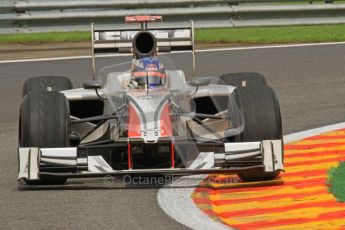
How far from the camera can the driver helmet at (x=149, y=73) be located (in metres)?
9.53

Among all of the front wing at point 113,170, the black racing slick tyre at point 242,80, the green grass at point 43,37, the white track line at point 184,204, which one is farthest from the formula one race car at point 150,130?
the green grass at point 43,37

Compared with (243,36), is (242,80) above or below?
below

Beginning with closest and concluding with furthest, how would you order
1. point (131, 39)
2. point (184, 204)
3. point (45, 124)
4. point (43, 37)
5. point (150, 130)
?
point (184, 204) → point (150, 130) → point (45, 124) → point (131, 39) → point (43, 37)

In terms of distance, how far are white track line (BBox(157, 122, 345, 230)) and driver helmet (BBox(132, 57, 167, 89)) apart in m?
0.93

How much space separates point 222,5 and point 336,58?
431 centimetres

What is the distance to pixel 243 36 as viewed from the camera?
1994 centimetres

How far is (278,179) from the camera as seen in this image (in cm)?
891

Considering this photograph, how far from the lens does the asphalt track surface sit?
24.8 ft

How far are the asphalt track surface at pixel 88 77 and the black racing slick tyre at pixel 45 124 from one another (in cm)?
36

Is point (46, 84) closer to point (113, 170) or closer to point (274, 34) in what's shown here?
point (113, 170)

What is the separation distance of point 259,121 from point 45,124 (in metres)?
1.68

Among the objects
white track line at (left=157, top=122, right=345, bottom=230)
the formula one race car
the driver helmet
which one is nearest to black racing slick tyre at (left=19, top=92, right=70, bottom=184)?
the formula one race car

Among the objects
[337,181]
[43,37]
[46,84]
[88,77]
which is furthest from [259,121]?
[43,37]

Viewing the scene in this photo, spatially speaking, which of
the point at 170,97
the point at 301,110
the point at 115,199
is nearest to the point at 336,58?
the point at 301,110
